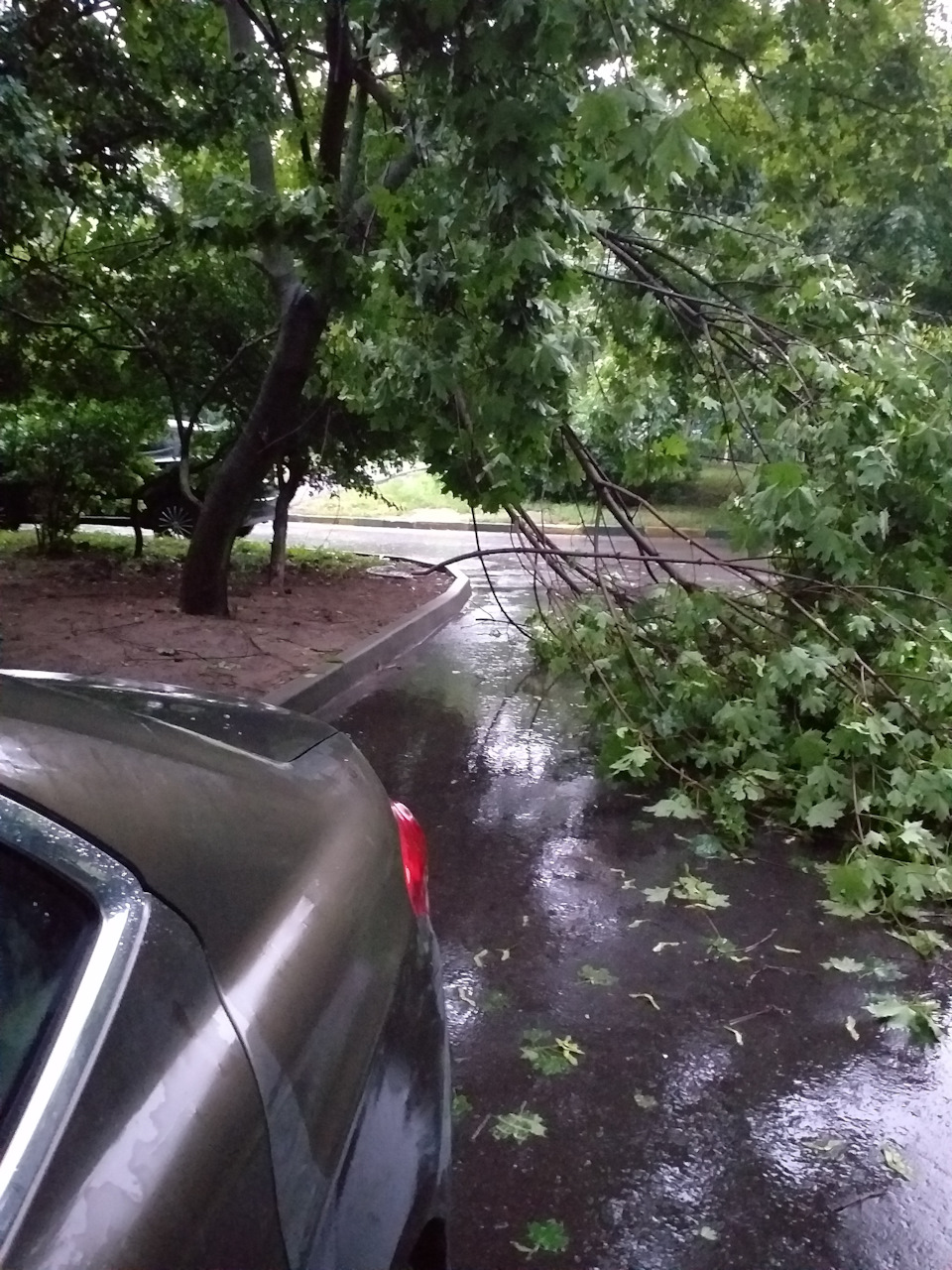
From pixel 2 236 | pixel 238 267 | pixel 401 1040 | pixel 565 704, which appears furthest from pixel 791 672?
pixel 238 267

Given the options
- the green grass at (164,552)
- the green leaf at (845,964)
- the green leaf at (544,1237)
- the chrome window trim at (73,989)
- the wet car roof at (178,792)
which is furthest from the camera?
the green grass at (164,552)

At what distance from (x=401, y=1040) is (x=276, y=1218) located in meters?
0.57

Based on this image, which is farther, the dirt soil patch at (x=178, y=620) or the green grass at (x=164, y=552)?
the green grass at (x=164, y=552)

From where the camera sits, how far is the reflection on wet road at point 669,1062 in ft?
8.85

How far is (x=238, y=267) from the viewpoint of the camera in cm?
973

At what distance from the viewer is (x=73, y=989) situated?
1253 millimetres

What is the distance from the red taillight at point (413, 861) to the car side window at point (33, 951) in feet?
2.95

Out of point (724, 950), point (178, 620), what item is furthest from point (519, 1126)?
point (178, 620)

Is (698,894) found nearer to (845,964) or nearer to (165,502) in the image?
(845,964)

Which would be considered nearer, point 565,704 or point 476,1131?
point 476,1131

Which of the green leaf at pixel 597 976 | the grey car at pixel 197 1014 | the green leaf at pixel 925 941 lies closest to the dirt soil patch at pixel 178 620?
the green leaf at pixel 597 976

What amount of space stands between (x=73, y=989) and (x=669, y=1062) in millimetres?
2580

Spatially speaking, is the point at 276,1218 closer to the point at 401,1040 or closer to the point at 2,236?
the point at 401,1040

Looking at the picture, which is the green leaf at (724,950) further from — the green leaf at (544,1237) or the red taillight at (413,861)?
the red taillight at (413,861)
